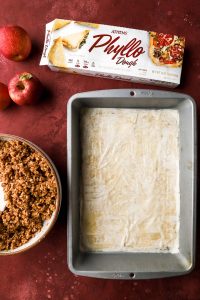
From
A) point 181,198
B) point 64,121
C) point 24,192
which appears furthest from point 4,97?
point 181,198

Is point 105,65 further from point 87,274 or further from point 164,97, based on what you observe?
point 87,274

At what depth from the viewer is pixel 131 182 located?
1.16 meters

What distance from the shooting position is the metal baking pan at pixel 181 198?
3.55ft

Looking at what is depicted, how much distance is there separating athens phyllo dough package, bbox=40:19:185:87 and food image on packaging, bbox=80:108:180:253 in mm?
106

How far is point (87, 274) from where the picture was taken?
3.56 ft

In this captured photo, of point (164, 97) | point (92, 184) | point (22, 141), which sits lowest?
point (92, 184)

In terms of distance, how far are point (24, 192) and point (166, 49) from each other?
1.82 feet

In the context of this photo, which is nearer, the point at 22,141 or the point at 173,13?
the point at 22,141

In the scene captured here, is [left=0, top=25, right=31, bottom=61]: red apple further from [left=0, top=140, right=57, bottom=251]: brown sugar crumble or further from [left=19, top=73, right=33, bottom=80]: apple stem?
[left=0, top=140, right=57, bottom=251]: brown sugar crumble

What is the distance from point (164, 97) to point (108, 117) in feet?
0.56

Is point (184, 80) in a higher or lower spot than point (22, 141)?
higher

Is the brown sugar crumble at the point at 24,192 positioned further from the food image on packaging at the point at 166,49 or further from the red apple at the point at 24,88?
the food image on packaging at the point at 166,49

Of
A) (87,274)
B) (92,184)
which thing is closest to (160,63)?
(92,184)

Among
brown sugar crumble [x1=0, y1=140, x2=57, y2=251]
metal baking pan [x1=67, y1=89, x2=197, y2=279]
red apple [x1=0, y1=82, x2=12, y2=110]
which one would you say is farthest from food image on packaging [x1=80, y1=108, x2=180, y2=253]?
red apple [x1=0, y1=82, x2=12, y2=110]
